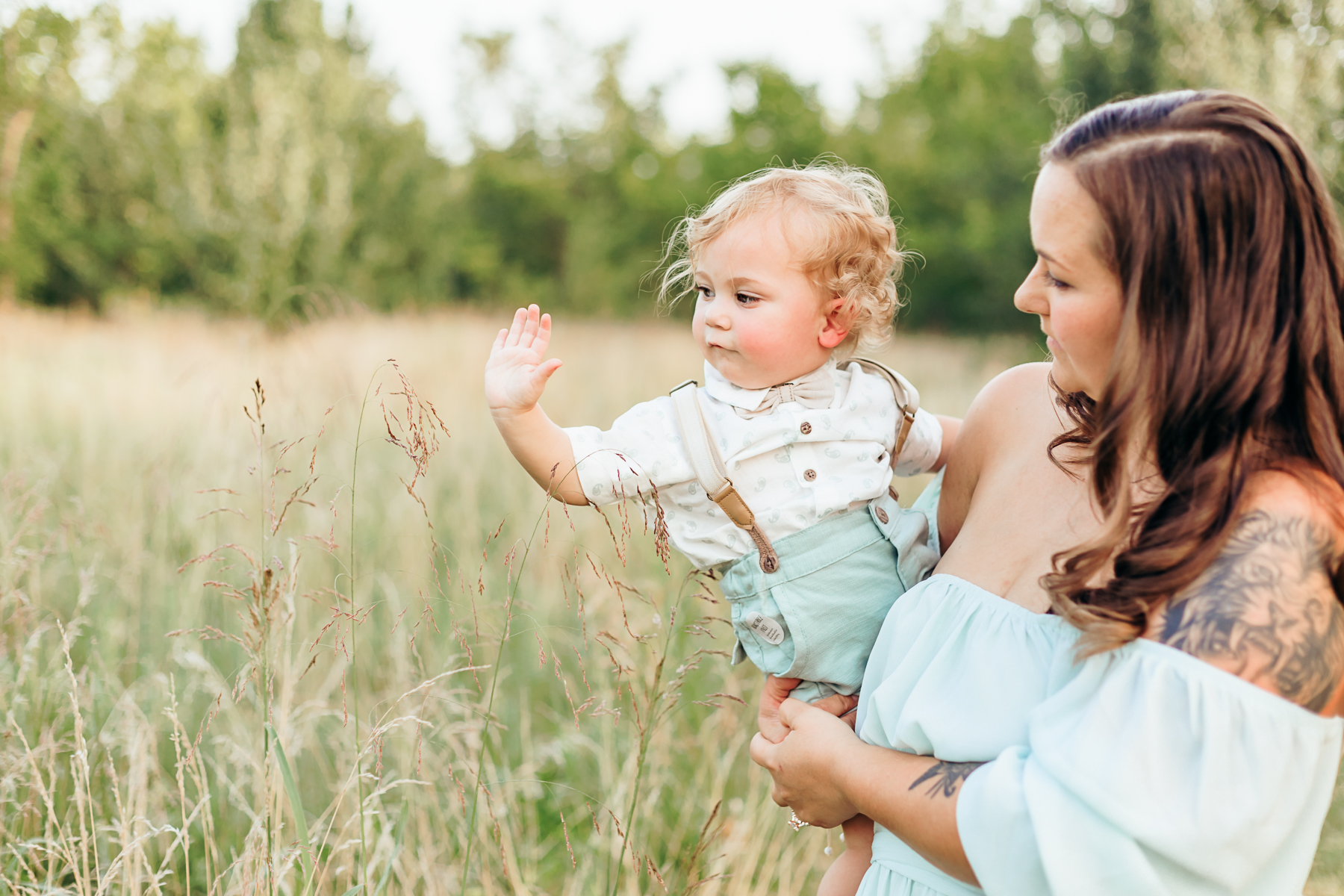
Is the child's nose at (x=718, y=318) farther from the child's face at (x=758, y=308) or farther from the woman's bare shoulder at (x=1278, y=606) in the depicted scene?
the woman's bare shoulder at (x=1278, y=606)

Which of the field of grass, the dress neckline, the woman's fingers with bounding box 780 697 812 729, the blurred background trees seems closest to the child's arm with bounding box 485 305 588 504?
the field of grass

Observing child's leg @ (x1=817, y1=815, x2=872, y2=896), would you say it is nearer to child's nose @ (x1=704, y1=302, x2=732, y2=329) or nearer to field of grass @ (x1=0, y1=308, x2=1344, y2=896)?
field of grass @ (x1=0, y1=308, x2=1344, y2=896)

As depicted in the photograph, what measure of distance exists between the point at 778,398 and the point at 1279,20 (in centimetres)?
991

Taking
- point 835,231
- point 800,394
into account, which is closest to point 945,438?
point 800,394

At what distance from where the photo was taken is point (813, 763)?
143cm

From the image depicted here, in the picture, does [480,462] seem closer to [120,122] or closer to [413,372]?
[413,372]

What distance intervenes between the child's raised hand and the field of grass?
0.13 metres

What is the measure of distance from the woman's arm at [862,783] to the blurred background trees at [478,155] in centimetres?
478

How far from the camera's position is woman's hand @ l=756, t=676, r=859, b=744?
1.65 metres

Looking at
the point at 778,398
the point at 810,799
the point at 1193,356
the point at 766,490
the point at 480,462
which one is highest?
the point at 1193,356

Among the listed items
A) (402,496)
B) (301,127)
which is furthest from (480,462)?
(301,127)

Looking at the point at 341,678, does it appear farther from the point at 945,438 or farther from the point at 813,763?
the point at 945,438

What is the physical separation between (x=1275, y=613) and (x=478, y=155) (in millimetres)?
26796

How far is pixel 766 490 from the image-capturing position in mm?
1622
